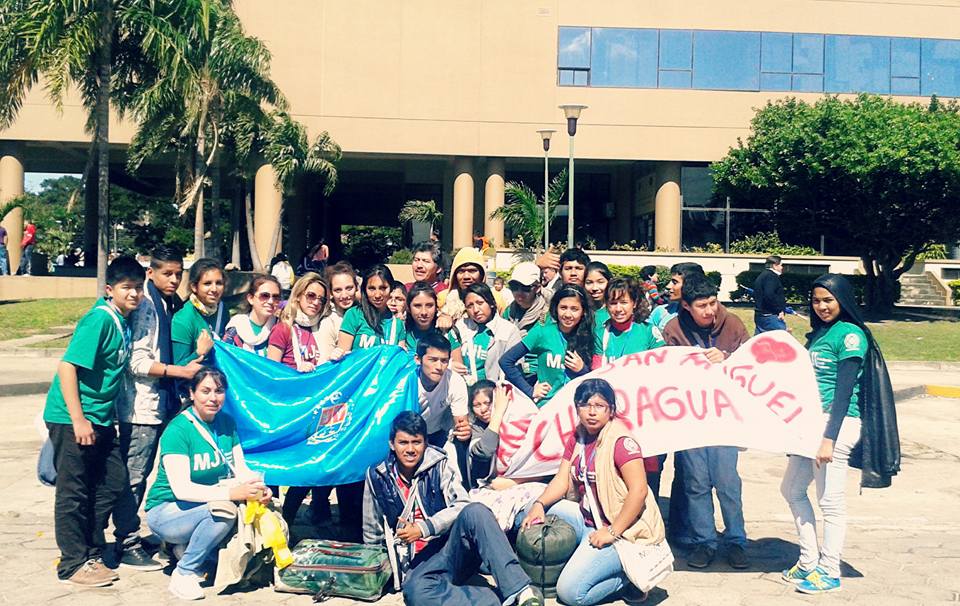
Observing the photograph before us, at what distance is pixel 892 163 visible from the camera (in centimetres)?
2658

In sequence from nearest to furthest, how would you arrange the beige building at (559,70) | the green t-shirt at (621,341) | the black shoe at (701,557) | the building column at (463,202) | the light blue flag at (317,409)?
the black shoe at (701,557), the light blue flag at (317,409), the green t-shirt at (621,341), the beige building at (559,70), the building column at (463,202)

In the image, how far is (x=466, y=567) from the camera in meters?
5.84

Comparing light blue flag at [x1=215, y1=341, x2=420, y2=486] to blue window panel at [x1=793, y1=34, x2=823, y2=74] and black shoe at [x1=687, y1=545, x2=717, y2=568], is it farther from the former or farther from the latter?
blue window panel at [x1=793, y1=34, x2=823, y2=74]

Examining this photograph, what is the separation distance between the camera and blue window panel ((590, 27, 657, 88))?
35188 millimetres

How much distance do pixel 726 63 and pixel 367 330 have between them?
3113 cm

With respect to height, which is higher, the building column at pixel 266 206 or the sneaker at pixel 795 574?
the building column at pixel 266 206

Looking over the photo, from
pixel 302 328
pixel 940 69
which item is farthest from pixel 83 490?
pixel 940 69

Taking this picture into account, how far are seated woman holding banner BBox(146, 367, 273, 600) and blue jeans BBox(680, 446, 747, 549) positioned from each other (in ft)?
9.16

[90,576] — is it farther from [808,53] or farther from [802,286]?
[808,53]

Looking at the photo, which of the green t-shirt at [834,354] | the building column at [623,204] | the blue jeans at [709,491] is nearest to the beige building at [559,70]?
the building column at [623,204]

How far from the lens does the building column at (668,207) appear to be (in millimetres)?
36344

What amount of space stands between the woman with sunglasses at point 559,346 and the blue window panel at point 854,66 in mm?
31818

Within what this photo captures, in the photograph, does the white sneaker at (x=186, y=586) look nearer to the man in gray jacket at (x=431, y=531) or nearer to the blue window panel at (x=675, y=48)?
the man in gray jacket at (x=431, y=531)

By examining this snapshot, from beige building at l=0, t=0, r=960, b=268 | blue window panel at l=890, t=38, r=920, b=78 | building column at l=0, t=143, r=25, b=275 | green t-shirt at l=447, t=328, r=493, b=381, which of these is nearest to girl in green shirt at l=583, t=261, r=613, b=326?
green t-shirt at l=447, t=328, r=493, b=381
